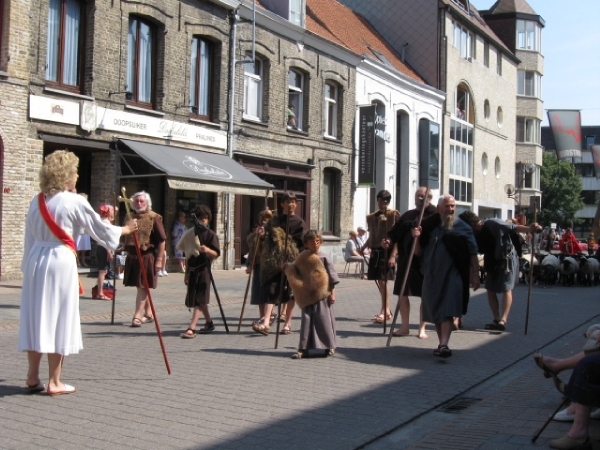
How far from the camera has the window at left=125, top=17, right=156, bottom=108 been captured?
1917cm

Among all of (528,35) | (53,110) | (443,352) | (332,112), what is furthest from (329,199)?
(528,35)

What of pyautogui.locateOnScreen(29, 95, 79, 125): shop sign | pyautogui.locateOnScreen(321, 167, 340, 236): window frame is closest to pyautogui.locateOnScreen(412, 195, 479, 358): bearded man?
pyautogui.locateOnScreen(29, 95, 79, 125): shop sign

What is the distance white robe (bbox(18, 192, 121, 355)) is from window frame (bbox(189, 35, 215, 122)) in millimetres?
14834

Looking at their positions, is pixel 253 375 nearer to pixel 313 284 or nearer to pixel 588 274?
pixel 313 284

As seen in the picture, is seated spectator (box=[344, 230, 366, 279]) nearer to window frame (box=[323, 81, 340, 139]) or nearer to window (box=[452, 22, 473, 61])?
window frame (box=[323, 81, 340, 139])

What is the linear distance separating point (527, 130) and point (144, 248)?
43845 mm

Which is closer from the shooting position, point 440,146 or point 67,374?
point 67,374

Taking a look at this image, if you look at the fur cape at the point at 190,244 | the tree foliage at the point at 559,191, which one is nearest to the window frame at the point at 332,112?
the fur cape at the point at 190,244

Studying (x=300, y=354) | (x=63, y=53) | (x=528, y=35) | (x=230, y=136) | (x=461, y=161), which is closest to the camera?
(x=300, y=354)

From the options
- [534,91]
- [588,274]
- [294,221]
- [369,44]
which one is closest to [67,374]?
[294,221]

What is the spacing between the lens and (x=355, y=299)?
1599 centimetres

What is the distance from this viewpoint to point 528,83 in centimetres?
5128

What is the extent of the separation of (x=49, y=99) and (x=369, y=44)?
62.4 feet

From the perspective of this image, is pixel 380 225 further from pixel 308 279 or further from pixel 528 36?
pixel 528 36
